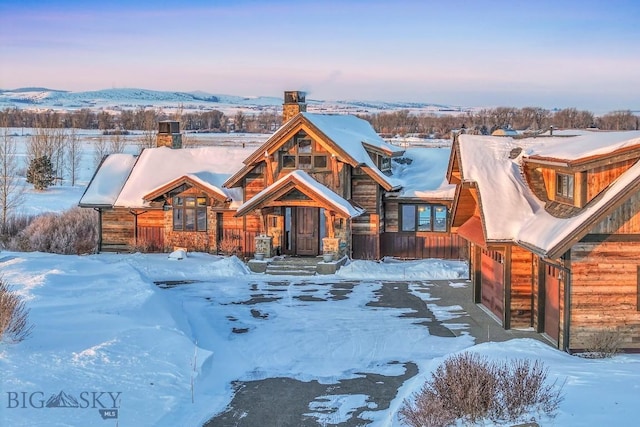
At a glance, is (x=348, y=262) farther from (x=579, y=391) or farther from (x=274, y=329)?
(x=579, y=391)

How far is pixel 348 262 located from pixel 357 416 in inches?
629

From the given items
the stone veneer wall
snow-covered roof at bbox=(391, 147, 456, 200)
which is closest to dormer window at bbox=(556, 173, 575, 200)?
snow-covered roof at bbox=(391, 147, 456, 200)

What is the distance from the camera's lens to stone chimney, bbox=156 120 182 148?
37.0 metres

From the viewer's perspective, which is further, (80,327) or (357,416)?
(80,327)

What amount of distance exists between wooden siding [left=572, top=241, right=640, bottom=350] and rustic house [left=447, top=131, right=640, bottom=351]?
0.9 inches

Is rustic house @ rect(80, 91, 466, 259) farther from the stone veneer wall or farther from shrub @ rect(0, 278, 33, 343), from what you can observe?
shrub @ rect(0, 278, 33, 343)

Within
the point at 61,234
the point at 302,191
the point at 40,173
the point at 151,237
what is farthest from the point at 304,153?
the point at 40,173

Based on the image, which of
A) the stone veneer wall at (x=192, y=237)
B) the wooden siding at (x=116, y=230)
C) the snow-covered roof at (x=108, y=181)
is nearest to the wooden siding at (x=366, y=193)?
the stone veneer wall at (x=192, y=237)

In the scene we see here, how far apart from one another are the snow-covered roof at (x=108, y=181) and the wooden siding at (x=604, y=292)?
71.3ft

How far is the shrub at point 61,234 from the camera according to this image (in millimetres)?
34094

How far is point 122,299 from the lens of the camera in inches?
745

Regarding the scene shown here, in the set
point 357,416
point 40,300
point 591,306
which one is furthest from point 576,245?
point 40,300

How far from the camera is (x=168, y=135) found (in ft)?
121

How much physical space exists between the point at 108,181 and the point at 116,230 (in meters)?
2.67
